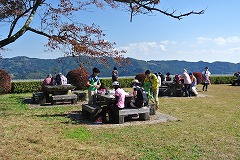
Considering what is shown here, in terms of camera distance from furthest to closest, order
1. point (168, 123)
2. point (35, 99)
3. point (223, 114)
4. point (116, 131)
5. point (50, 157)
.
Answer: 1. point (35, 99)
2. point (223, 114)
3. point (168, 123)
4. point (116, 131)
5. point (50, 157)

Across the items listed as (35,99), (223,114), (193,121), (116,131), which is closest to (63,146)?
(116,131)

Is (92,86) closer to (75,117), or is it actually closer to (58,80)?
(75,117)

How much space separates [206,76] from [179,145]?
16230mm

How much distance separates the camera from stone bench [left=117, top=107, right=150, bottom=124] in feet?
31.7

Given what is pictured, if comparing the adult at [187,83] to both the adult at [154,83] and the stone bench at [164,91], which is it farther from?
the adult at [154,83]

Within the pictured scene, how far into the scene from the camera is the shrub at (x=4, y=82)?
67.1 ft

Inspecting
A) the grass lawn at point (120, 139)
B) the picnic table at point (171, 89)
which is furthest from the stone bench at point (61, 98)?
the picnic table at point (171, 89)

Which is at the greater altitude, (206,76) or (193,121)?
(206,76)

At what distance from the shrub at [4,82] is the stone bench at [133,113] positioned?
14.1 m

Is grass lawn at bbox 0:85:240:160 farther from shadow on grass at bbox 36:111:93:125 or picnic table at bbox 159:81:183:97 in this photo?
picnic table at bbox 159:81:183:97

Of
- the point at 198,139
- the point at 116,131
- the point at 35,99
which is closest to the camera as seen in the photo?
the point at 198,139

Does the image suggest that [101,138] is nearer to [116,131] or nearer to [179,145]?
[116,131]

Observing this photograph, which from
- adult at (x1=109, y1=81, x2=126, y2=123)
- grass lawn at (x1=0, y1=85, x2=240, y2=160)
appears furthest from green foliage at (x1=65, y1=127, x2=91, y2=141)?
adult at (x1=109, y1=81, x2=126, y2=123)

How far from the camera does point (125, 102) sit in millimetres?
10820
